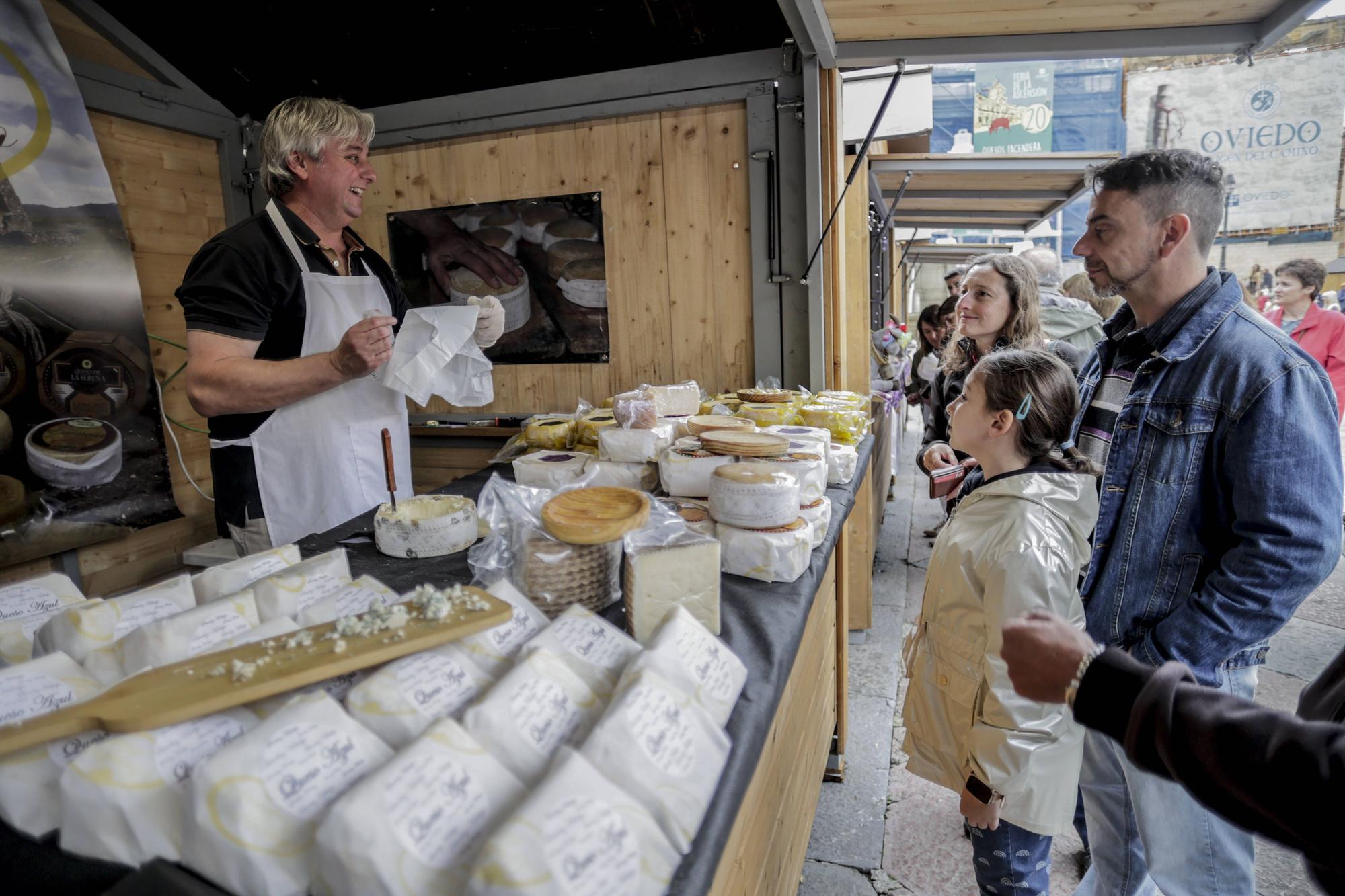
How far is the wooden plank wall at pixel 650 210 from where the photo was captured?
10.9 feet

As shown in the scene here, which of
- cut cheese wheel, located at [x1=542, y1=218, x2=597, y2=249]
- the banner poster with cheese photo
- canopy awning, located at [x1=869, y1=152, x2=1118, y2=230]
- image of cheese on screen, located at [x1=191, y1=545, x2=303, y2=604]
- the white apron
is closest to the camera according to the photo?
image of cheese on screen, located at [x1=191, y1=545, x2=303, y2=604]

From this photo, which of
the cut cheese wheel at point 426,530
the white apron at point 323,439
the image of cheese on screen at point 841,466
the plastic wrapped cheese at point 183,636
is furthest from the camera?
the white apron at point 323,439

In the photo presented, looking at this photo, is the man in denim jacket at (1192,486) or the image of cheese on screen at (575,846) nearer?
the image of cheese on screen at (575,846)

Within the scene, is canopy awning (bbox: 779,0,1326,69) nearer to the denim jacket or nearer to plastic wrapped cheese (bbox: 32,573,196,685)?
the denim jacket

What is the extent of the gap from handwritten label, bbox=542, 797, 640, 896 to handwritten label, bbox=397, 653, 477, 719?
21 centimetres

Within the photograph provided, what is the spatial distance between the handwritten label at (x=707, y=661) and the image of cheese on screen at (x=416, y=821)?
300 millimetres

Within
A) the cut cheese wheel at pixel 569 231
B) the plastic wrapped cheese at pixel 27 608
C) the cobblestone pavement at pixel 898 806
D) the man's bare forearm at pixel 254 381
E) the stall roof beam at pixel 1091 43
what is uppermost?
the stall roof beam at pixel 1091 43

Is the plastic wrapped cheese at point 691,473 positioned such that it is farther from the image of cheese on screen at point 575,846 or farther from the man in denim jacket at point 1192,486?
the image of cheese on screen at point 575,846

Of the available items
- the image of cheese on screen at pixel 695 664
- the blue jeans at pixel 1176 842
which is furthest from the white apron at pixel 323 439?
the blue jeans at pixel 1176 842

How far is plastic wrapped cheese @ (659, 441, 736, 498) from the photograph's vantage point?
1.71 m

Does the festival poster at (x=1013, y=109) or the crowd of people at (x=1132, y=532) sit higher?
the festival poster at (x=1013, y=109)

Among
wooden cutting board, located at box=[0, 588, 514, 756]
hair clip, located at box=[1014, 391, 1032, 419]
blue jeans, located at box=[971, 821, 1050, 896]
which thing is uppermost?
hair clip, located at box=[1014, 391, 1032, 419]

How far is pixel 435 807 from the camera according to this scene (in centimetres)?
60

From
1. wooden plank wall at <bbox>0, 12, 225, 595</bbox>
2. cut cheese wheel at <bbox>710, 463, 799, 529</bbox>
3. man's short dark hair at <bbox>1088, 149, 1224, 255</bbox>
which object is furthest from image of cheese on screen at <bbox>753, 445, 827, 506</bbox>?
wooden plank wall at <bbox>0, 12, 225, 595</bbox>
